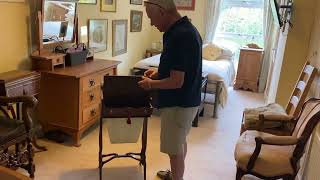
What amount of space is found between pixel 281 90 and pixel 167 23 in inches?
72.6

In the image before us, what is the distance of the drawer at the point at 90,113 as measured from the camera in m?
3.27

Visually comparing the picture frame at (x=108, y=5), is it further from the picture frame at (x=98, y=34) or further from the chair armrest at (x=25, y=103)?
the chair armrest at (x=25, y=103)

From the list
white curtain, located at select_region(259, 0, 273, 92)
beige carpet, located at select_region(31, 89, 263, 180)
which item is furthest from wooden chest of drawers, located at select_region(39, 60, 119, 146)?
white curtain, located at select_region(259, 0, 273, 92)

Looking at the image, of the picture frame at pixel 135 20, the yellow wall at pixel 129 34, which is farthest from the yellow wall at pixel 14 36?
the picture frame at pixel 135 20

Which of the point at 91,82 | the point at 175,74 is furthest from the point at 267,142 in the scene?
the point at 91,82

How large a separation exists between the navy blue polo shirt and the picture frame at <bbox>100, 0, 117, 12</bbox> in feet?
8.58

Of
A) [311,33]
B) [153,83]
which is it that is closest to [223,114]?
[311,33]

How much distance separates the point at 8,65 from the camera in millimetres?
2896

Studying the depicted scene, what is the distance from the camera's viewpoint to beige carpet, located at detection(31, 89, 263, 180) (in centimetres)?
278

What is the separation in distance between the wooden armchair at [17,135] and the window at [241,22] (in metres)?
4.90

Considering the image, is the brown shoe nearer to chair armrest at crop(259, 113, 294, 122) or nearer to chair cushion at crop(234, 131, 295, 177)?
chair cushion at crop(234, 131, 295, 177)

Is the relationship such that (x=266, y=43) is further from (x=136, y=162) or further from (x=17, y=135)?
(x=17, y=135)

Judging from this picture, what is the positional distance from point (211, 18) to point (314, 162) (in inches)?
181

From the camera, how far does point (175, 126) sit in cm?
222
